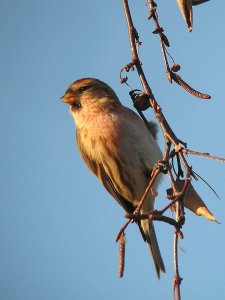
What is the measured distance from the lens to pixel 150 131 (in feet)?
12.4

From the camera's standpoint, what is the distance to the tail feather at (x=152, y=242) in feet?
11.9

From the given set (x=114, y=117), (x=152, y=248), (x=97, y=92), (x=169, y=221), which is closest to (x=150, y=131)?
(x=114, y=117)

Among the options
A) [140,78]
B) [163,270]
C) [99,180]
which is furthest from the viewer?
[99,180]

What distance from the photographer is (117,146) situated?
3684mm

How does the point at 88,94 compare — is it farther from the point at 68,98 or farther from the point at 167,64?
the point at 167,64

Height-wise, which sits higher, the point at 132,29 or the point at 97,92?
the point at 132,29

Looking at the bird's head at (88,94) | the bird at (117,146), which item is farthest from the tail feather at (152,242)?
the bird's head at (88,94)

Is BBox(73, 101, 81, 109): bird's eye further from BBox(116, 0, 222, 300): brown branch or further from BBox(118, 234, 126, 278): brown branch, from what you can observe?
BBox(118, 234, 126, 278): brown branch

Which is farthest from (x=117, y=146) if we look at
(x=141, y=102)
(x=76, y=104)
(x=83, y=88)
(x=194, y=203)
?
(x=194, y=203)

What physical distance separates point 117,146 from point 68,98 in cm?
61

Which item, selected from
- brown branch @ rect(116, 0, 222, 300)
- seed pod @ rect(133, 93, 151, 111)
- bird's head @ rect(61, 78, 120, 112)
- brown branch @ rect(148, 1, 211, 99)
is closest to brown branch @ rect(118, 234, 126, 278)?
brown branch @ rect(116, 0, 222, 300)

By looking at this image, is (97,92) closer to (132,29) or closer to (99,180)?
(99,180)

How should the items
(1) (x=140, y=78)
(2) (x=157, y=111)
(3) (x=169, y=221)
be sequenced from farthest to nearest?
(1) (x=140, y=78) → (2) (x=157, y=111) → (3) (x=169, y=221)

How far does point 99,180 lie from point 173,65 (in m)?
1.77
